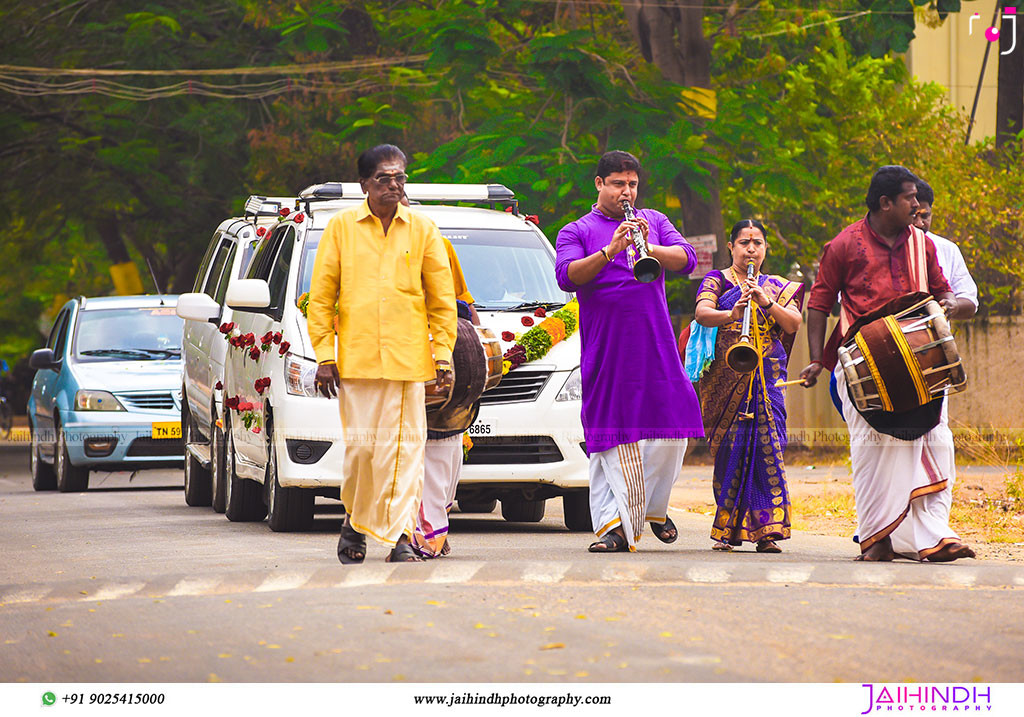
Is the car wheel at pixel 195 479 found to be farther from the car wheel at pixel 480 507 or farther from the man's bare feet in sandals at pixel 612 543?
the man's bare feet in sandals at pixel 612 543

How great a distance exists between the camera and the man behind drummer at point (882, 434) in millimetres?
9242

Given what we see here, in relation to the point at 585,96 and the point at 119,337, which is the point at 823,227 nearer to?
the point at 585,96

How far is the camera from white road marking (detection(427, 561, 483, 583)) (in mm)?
8055

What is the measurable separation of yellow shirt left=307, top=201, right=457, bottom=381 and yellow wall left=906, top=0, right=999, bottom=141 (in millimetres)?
25892

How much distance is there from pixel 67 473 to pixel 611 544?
9.36m

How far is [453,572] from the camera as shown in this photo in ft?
27.2

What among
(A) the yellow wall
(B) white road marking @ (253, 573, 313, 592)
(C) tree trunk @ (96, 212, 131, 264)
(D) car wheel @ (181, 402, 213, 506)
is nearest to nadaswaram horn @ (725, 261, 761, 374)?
(B) white road marking @ (253, 573, 313, 592)

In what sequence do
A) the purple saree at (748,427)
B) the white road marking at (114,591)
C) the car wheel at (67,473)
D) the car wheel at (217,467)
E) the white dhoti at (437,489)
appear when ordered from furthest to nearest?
the car wheel at (67,473) < the car wheel at (217,467) < the purple saree at (748,427) < the white dhoti at (437,489) < the white road marking at (114,591)

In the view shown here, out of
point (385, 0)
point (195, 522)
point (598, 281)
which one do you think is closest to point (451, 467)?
point (598, 281)

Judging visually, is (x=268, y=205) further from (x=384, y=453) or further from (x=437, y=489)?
(x=384, y=453)

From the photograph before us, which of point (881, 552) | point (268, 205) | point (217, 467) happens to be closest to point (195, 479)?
point (217, 467)

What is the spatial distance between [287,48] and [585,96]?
722 cm

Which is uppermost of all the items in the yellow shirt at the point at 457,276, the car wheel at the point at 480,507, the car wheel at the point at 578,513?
the yellow shirt at the point at 457,276

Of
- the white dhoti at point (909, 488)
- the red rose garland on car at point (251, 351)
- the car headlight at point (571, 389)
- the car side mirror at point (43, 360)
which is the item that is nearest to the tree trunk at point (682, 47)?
the car side mirror at point (43, 360)
